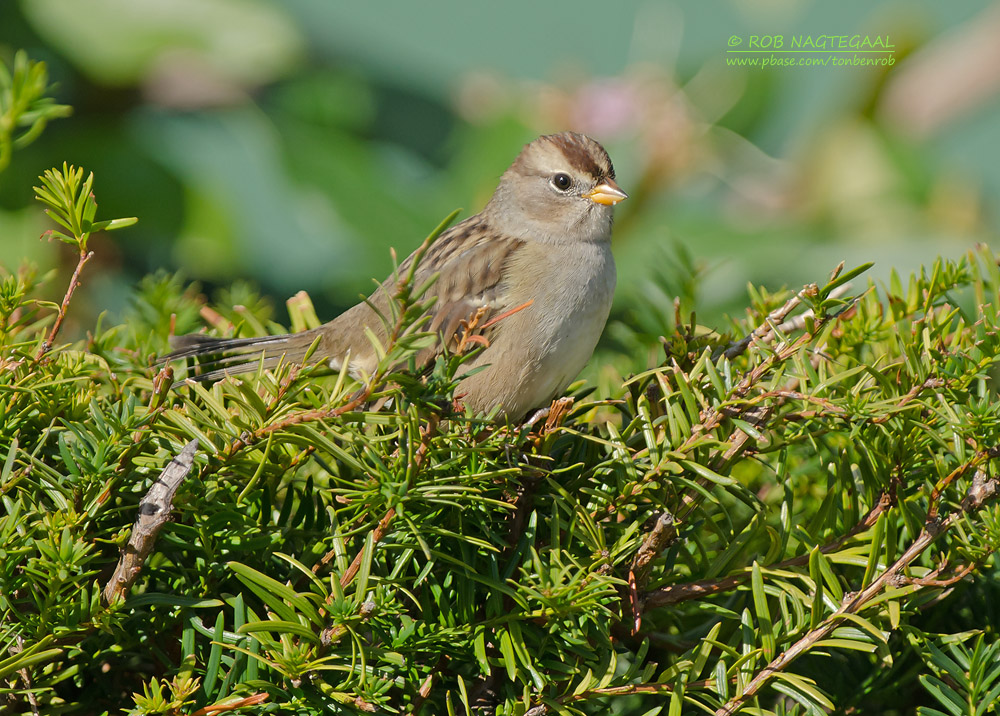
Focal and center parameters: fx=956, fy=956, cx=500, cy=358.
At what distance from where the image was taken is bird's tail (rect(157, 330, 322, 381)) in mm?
1046

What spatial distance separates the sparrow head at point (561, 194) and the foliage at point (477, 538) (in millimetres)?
853

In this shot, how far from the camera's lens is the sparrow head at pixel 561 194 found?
1.72 meters

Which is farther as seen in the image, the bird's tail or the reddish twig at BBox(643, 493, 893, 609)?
the bird's tail

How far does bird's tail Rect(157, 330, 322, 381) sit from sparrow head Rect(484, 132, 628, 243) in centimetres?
59

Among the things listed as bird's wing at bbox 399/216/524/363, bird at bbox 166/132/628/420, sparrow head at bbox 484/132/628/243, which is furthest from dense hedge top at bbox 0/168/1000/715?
sparrow head at bbox 484/132/628/243

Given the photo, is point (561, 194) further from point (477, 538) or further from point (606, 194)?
point (477, 538)

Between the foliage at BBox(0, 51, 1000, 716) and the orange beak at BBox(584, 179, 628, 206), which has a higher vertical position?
the orange beak at BBox(584, 179, 628, 206)

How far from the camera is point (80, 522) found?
2.28ft

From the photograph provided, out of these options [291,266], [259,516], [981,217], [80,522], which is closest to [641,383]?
[259,516]

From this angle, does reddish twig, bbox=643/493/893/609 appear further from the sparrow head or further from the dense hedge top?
the sparrow head

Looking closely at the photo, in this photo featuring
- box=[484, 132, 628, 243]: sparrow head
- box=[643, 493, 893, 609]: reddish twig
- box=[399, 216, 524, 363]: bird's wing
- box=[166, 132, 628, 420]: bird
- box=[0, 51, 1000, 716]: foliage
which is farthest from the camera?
box=[484, 132, 628, 243]: sparrow head

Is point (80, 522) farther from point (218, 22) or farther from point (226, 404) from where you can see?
point (218, 22)

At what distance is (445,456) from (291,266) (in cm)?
277

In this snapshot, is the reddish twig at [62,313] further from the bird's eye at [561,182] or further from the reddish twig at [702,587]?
the bird's eye at [561,182]
